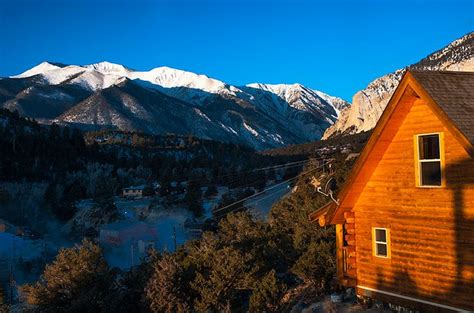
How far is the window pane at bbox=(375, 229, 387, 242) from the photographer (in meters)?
13.2

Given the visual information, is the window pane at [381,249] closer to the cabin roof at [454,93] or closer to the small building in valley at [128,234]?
the cabin roof at [454,93]

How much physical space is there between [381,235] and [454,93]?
3917 millimetres

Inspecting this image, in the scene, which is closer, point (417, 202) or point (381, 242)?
point (417, 202)

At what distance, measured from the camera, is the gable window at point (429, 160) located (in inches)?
461

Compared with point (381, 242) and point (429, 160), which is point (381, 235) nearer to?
point (381, 242)

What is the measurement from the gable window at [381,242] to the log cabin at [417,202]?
3cm

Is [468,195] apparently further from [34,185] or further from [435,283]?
[34,185]

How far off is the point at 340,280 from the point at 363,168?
336 cm

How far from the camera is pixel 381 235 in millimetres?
13289

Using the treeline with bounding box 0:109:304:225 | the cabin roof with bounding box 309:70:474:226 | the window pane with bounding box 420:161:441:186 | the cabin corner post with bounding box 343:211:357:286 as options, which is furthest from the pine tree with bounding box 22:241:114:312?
the treeline with bounding box 0:109:304:225

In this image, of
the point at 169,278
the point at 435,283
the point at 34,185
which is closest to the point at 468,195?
the point at 435,283

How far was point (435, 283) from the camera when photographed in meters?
11.8

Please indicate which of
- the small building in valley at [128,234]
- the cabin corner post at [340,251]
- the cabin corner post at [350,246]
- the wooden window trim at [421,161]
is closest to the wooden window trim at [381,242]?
the cabin corner post at [350,246]

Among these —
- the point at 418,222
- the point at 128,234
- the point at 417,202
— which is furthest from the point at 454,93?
the point at 128,234
